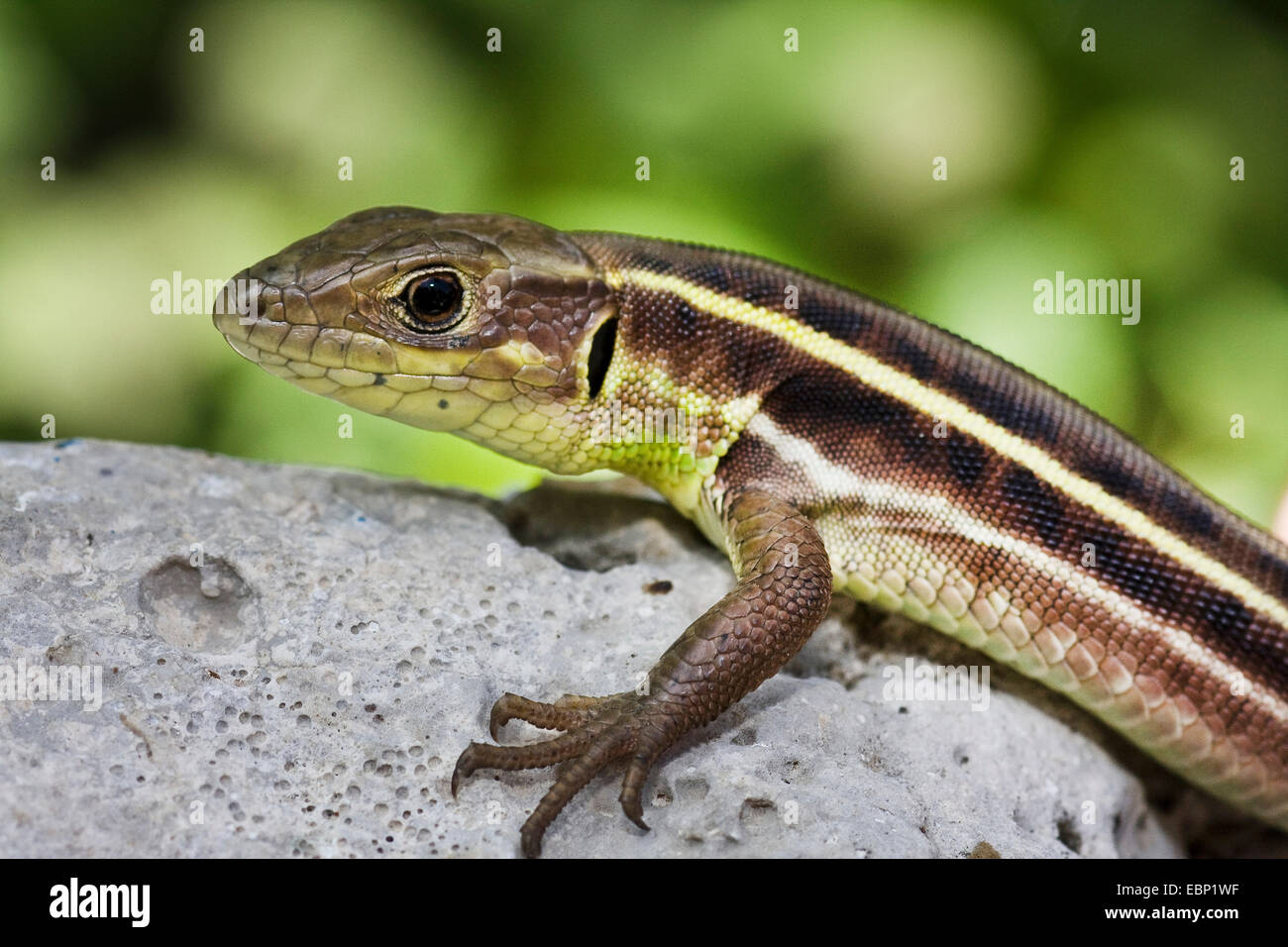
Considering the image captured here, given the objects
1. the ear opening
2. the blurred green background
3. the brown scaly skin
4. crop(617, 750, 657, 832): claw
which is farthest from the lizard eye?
the blurred green background

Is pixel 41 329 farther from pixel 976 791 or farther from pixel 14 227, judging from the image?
pixel 976 791

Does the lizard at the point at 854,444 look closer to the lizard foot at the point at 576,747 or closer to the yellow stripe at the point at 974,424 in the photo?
the yellow stripe at the point at 974,424

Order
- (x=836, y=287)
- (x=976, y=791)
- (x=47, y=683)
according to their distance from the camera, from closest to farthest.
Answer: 1. (x=47, y=683)
2. (x=976, y=791)
3. (x=836, y=287)

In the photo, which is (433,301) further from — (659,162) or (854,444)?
(659,162)

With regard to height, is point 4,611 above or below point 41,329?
below

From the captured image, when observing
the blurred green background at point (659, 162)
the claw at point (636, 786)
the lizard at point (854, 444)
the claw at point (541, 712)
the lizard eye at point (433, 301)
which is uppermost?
the blurred green background at point (659, 162)

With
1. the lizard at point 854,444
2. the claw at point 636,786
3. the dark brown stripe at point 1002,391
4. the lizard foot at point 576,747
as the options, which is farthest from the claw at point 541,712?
the dark brown stripe at point 1002,391

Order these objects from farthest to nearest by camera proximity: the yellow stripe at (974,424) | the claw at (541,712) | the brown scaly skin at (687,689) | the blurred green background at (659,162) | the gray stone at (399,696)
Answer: the blurred green background at (659,162)
the yellow stripe at (974,424)
the claw at (541,712)
the brown scaly skin at (687,689)
the gray stone at (399,696)

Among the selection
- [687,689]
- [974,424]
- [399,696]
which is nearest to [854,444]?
[974,424]
